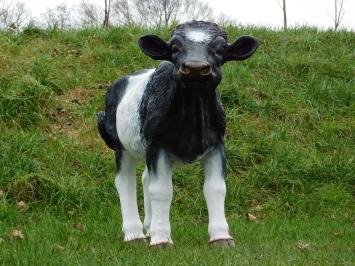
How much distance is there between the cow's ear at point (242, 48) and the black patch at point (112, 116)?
106 cm

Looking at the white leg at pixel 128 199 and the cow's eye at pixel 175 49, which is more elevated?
the cow's eye at pixel 175 49

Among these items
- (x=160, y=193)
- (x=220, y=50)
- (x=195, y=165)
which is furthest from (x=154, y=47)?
(x=195, y=165)

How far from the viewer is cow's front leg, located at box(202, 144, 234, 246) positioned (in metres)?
4.05

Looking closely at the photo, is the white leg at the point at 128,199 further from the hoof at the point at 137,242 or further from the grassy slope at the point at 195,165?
the grassy slope at the point at 195,165

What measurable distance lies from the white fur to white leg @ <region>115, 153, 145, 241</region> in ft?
2.23

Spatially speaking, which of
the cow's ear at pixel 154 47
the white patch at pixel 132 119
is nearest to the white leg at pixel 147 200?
the white patch at pixel 132 119

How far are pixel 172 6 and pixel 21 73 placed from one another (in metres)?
19.6

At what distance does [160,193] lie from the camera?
3992 mm

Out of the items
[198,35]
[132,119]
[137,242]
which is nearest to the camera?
[198,35]

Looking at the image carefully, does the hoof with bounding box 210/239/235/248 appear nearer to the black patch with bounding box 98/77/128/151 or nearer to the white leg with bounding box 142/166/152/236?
the white leg with bounding box 142/166/152/236

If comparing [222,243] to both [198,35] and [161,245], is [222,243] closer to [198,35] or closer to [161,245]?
[161,245]

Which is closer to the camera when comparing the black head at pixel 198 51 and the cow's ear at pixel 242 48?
the black head at pixel 198 51

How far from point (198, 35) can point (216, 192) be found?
992mm

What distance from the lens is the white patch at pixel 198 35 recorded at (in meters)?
3.74
